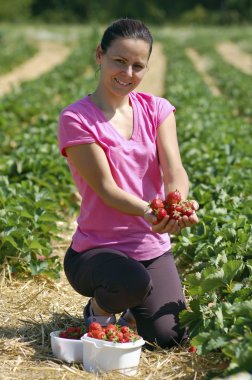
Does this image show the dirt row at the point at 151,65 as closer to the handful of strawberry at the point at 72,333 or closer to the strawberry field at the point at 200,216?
the strawberry field at the point at 200,216

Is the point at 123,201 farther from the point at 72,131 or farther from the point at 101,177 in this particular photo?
the point at 72,131

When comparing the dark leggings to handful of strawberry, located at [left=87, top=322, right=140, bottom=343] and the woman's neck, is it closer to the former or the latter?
handful of strawberry, located at [left=87, top=322, right=140, bottom=343]

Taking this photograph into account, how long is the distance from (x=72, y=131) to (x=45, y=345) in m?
1.17

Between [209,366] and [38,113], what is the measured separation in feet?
34.8

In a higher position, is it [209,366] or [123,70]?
[123,70]

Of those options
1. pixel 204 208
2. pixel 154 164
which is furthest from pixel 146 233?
pixel 204 208

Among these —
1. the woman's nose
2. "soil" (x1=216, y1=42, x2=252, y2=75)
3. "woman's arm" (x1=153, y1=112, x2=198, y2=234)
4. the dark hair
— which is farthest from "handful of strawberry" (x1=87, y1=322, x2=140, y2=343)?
"soil" (x1=216, y1=42, x2=252, y2=75)

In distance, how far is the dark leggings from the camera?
12.9 ft

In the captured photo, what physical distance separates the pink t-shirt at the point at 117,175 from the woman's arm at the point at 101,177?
58 millimetres

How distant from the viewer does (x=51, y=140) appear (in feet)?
30.2

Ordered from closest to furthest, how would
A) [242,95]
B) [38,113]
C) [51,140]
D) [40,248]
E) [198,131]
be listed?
[40,248]
[51,140]
[198,131]
[38,113]
[242,95]

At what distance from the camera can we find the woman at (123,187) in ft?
13.1

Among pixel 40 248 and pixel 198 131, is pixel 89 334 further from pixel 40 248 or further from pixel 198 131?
pixel 198 131

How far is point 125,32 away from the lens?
13.3 feet
